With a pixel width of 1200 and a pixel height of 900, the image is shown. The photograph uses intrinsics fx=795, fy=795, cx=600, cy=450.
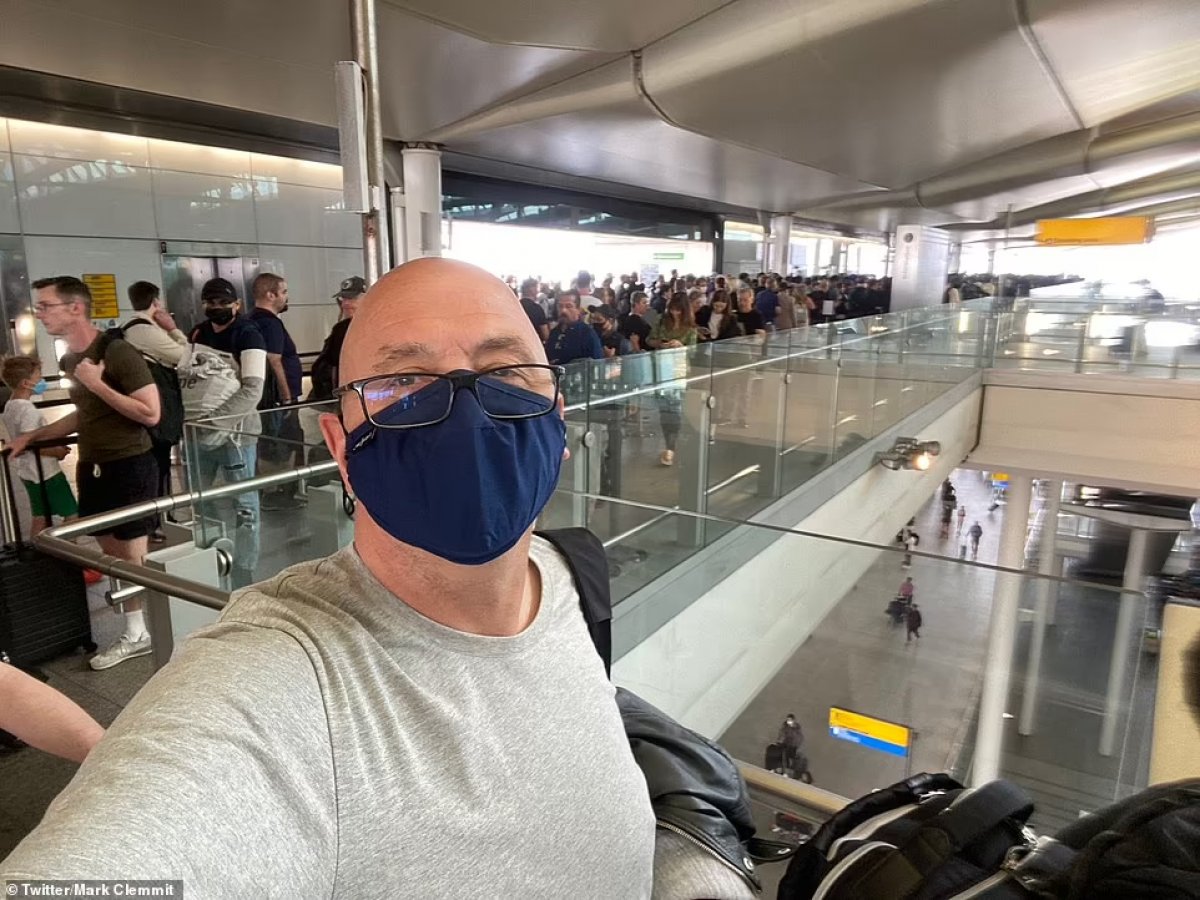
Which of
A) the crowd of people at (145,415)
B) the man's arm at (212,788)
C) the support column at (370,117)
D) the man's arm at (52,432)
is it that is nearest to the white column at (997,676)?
the man's arm at (212,788)

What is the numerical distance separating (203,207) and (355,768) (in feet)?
36.0

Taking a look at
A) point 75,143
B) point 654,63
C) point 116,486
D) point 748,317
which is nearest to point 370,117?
point 116,486

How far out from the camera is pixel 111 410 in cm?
397

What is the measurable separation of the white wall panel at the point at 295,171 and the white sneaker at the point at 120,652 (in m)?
7.96

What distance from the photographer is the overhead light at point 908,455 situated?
8.77 meters

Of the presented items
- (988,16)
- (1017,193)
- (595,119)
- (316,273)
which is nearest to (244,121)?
(316,273)

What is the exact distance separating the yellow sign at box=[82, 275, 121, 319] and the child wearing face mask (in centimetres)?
413

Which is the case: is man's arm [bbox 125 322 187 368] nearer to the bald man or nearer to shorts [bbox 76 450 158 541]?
shorts [bbox 76 450 158 541]

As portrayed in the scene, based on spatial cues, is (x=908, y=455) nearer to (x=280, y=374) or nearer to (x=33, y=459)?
(x=280, y=374)

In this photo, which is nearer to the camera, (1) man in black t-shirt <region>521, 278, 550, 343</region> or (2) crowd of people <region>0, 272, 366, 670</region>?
(2) crowd of people <region>0, 272, 366, 670</region>

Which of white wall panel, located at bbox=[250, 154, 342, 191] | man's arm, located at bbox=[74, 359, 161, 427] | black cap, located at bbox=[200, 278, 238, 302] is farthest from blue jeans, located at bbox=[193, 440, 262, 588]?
white wall panel, located at bbox=[250, 154, 342, 191]

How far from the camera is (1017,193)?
874 inches

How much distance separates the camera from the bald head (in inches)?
44.5

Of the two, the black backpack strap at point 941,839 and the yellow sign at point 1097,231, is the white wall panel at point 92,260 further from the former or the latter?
the yellow sign at point 1097,231
